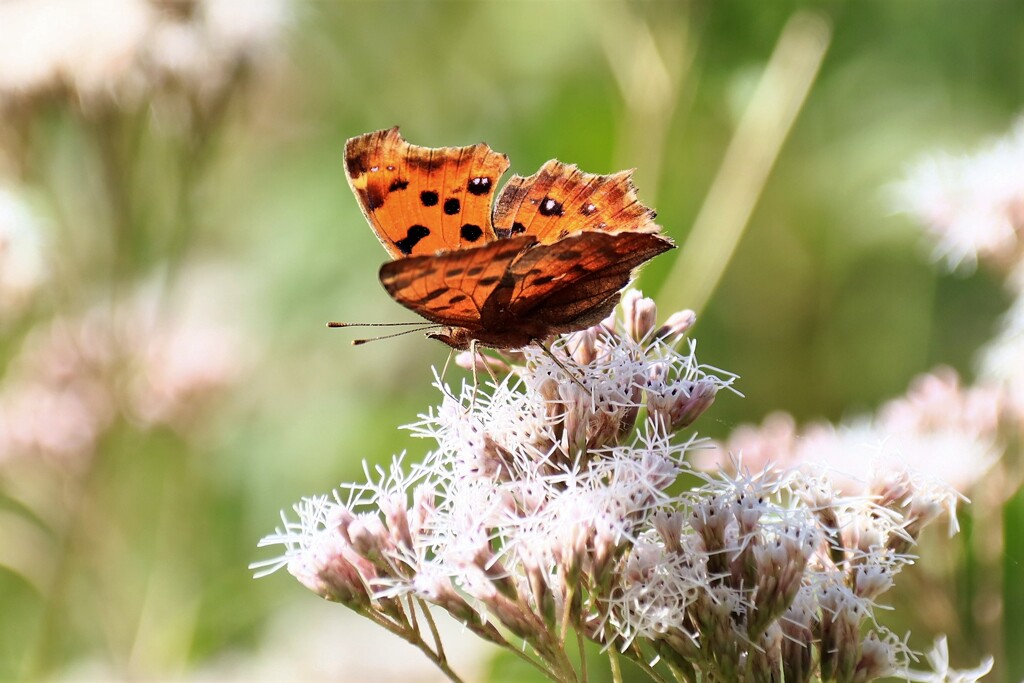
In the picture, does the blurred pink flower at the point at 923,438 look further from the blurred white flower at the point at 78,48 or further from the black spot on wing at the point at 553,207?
the blurred white flower at the point at 78,48

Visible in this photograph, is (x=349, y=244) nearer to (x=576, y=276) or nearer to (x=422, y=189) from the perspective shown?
(x=422, y=189)

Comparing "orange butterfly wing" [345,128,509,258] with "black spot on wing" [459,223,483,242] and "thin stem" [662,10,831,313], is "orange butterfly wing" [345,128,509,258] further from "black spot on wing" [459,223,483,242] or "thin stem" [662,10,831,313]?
"thin stem" [662,10,831,313]

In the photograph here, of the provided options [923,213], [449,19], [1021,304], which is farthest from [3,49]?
[1021,304]

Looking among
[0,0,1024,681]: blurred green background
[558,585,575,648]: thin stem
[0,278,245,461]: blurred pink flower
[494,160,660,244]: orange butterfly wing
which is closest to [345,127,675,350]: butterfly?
[494,160,660,244]: orange butterfly wing

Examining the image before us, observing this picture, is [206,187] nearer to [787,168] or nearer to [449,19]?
[449,19]

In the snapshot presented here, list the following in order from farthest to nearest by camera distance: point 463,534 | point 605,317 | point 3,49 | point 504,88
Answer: point 504,88
point 3,49
point 605,317
point 463,534

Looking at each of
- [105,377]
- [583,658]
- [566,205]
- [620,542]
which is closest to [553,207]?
[566,205]

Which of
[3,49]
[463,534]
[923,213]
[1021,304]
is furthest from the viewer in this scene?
[3,49]
